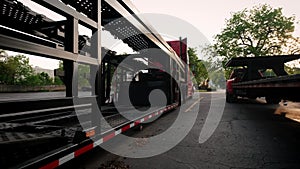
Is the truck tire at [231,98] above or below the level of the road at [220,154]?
above

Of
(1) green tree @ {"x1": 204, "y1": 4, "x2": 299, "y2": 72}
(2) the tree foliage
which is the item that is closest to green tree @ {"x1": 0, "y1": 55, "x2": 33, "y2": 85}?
(2) the tree foliage

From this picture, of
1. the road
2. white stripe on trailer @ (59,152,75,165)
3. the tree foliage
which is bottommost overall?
the road

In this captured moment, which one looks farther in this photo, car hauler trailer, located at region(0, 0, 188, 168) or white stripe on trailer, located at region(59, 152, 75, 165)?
white stripe on trailer, located at region(59, 152, 75, 165)

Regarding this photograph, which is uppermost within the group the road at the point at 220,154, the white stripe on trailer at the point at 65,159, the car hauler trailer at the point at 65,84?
the car hauler trailer at the point at 65,84

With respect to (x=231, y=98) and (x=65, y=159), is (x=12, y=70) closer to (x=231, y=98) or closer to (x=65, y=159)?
(x=231, y=98)

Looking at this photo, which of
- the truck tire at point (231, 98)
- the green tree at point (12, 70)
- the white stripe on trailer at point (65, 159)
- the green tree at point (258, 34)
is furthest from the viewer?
the green tree at point (12, 70)

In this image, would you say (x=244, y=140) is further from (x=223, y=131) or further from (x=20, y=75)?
(x=20, y=75)

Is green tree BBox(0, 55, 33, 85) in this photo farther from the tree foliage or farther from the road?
the road

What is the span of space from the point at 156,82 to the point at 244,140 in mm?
3835

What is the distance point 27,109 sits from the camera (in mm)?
1766

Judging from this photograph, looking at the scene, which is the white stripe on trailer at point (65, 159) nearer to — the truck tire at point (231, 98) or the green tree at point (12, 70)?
the truck tire at point (231, 98)

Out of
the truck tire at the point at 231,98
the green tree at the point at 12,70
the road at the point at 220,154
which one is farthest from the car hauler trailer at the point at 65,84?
the green tree at the point at 12,70

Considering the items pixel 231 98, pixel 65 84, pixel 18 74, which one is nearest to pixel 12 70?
pixel 18 74

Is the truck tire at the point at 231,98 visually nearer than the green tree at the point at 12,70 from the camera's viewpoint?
Yes
